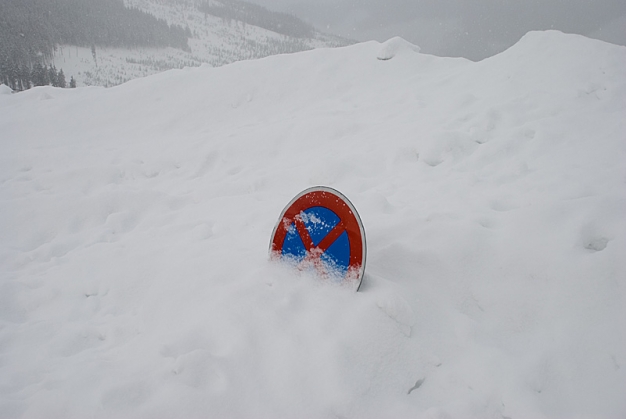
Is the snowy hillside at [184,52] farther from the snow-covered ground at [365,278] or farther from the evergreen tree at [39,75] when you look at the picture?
the snow-covered ground at [365,278]

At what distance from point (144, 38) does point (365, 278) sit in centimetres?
12752

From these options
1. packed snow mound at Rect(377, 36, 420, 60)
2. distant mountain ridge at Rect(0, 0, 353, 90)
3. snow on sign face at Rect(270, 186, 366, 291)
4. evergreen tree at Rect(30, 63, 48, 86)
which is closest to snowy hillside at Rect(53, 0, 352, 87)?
distant mountain ridge at Rect(0, 0, 353, 90)

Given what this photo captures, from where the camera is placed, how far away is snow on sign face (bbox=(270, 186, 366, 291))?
2.38 meters

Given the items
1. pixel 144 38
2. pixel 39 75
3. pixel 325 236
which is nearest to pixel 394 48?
pixel 325 236

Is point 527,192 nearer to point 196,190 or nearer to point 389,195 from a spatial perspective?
point 389,195

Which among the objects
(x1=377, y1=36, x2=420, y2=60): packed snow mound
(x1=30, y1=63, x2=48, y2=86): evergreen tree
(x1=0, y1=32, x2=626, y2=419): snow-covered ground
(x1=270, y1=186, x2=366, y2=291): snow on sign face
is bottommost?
(x1=30, y1=63, x2=48, y2=86): evergreen tree

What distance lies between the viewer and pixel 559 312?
235cm

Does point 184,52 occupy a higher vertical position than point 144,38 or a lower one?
lower

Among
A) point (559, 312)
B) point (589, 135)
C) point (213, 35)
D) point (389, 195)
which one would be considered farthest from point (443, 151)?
point (213, 35)

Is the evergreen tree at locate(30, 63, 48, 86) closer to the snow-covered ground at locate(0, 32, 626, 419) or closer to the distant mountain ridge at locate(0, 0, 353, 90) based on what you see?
the distant mountain ridge at locate(0, 0, 353, 90)

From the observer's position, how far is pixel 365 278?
2.57 m

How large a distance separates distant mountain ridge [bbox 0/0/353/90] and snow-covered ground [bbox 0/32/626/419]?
207 ft

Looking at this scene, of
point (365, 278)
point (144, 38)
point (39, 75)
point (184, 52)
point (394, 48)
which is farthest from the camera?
point (184, 52)

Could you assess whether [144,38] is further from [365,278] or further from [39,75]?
[365,278]
